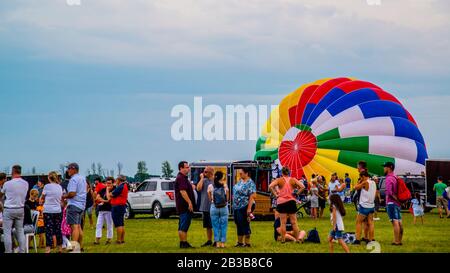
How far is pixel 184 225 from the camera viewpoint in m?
19.1

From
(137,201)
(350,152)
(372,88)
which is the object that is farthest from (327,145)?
(137,201)

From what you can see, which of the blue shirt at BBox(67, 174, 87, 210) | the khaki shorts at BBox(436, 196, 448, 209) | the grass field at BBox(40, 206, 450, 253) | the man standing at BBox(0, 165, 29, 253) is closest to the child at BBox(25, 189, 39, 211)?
the grass field at BBox(40, 206, 450, 253)

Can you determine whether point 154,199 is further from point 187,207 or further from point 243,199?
point 187,207

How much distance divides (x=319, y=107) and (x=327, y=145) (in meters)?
2.12

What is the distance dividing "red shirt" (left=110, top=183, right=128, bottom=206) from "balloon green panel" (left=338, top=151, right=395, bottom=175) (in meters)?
24.6

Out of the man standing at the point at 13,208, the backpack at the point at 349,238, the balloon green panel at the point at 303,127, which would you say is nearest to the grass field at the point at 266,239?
the backpack at the point at 349,238

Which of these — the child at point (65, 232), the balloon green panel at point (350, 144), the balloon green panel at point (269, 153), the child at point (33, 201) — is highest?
the balloon green panel at point (350, 144)

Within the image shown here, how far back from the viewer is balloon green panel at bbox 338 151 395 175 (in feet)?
143

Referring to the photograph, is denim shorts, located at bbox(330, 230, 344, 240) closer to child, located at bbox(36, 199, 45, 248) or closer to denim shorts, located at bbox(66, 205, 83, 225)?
denim shorts, located at bbox(66, 205, 83, 225)

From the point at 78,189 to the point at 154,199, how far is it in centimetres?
1752

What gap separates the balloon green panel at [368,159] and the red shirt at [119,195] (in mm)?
24608

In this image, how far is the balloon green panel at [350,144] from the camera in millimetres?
44031

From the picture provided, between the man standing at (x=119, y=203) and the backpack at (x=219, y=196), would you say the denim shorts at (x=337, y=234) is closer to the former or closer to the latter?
the backpack at (x=219, y=196)
